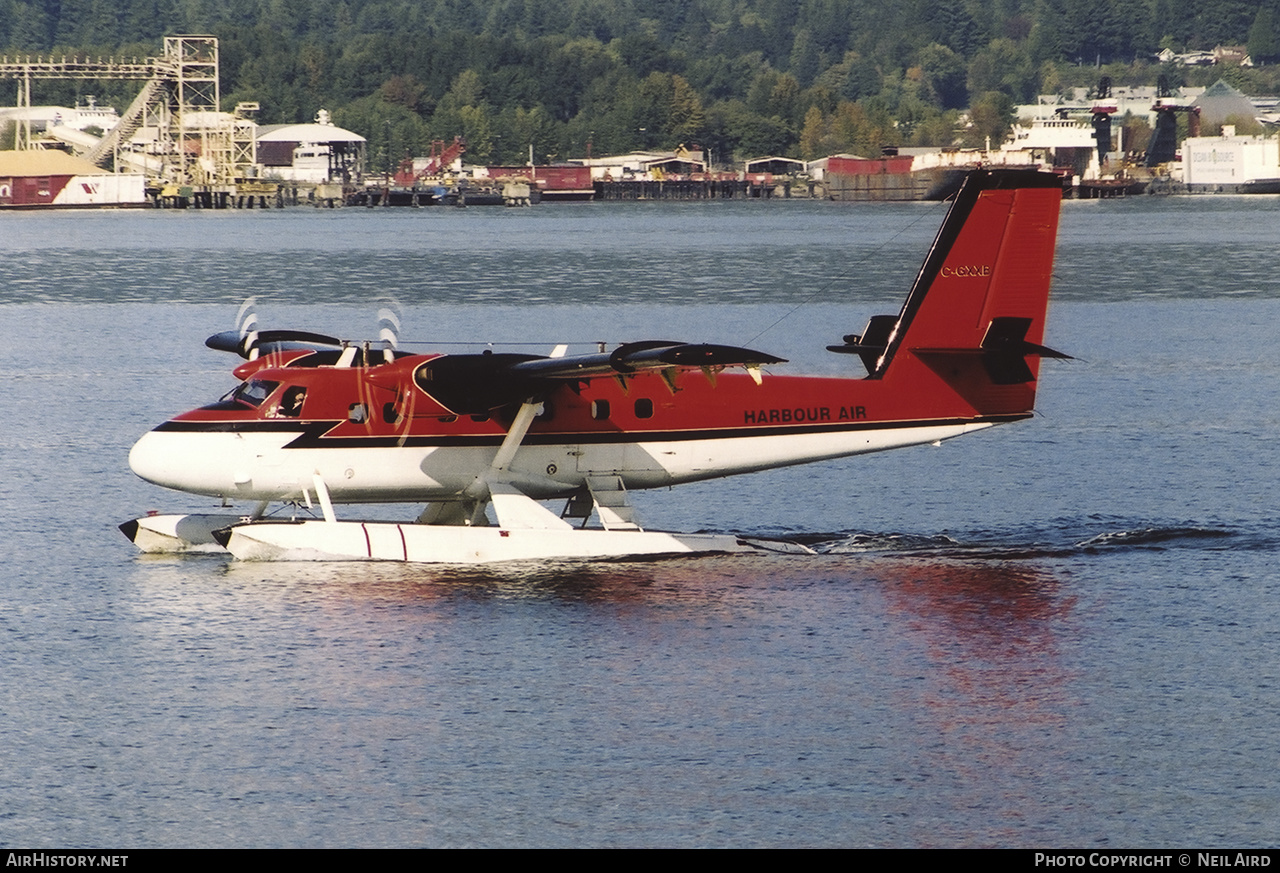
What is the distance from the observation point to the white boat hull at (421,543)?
2662 centimetres

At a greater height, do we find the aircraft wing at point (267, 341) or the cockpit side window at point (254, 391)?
the aircraft wing at point (267, 341)

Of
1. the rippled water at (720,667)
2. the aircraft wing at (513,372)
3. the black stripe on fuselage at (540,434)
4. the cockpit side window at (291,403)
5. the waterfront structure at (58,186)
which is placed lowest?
the rippled water at (720,667)

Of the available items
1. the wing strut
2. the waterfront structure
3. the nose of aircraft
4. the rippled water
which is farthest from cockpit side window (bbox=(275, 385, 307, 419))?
the waterfront structure

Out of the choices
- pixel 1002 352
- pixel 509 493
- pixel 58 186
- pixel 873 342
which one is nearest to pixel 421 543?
pixel 509 493

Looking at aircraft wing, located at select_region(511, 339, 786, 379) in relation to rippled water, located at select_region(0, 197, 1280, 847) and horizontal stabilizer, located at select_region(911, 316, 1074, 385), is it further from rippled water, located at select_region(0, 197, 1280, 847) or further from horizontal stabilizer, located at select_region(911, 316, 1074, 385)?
horizontal stabilizer, located at select_region(911, 316, 1074, 385)

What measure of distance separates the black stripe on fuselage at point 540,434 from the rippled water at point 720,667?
6.32 ft

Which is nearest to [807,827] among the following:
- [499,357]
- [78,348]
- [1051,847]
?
[1051,847]

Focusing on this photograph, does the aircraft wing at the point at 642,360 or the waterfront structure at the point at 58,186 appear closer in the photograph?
the aircraft wing at the point at 642,360

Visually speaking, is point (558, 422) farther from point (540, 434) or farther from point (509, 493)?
point (509, 493)

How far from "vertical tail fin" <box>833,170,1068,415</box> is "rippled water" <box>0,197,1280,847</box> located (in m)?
2.83

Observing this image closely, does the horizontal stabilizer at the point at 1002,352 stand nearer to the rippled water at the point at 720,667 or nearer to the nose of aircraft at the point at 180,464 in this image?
the rippled water at the point at 720,667

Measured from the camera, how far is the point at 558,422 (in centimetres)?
2738

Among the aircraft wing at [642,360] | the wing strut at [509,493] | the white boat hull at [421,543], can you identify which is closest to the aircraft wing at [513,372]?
the aircraft wing at [642,360]

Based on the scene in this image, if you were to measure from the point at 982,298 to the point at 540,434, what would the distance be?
7434 millimetres
